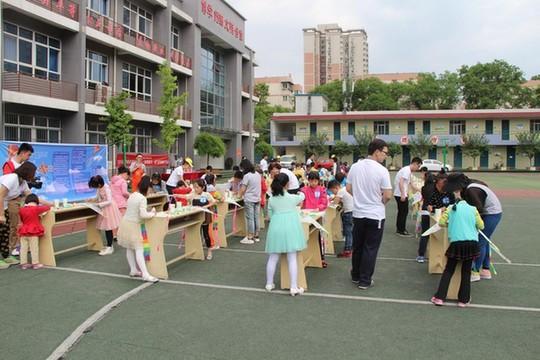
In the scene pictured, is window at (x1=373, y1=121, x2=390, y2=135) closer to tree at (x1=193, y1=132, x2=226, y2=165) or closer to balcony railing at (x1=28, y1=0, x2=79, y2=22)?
tree at (x1=193, y1=132, x2=226, y2=165)

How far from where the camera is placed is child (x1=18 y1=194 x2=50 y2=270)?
721cm

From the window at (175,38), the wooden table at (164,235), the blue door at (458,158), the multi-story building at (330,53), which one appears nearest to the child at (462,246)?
the wooden table at (164,235)

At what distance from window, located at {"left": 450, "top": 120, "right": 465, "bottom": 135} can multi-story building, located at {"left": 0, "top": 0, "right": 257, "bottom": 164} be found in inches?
1082

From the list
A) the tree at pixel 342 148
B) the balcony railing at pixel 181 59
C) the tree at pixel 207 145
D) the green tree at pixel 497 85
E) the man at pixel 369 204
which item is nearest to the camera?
the man at pixel 369 204

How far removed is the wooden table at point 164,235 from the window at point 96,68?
18.5 metres

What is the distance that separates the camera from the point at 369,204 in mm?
6051

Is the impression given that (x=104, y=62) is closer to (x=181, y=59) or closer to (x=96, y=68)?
(x=96, y=68)

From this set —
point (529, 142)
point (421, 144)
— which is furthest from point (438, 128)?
point (529, 142)

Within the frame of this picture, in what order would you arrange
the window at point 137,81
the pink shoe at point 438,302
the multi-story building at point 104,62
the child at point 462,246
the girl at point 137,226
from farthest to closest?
the window at point 137,81
the multi-story building at point 104,62
the girl at point 137,226
the pink shoe at point 438,302
the child at point 462,246

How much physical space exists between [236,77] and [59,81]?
74.1 ft

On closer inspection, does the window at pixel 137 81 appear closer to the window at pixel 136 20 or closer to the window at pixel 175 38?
the window at pixel 136 20

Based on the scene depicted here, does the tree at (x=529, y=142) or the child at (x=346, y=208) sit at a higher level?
the tree at (x=529, y=142)

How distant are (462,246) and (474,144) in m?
50.2

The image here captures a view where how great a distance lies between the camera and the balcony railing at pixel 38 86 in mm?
18438
